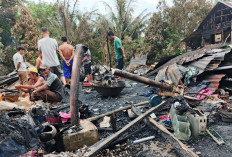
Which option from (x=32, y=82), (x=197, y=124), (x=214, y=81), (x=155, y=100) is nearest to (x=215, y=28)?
(x=214, y=81)

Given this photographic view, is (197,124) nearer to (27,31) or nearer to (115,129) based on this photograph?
(115,129)

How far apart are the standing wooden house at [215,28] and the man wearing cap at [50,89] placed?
49.9 ft

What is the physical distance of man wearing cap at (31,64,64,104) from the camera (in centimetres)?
455

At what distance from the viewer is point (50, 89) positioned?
479cm

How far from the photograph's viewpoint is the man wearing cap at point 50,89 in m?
4.55

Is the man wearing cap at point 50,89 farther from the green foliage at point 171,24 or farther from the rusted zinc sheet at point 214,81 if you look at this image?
the green foliage at point 171,24

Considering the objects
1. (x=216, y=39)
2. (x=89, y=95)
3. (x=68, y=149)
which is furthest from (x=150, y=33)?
(x=68, y=149)

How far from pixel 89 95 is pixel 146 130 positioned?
11.3 ft

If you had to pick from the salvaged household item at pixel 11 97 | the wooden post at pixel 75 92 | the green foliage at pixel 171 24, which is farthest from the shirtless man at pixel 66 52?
the green foliage at pixel 171 24

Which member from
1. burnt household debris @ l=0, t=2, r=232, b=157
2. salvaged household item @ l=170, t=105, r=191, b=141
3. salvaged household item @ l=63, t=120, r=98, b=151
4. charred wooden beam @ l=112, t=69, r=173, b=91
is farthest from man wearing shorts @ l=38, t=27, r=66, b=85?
salvaged household item @ l=170, t=105, r=191, b=141

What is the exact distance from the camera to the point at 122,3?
659 inches

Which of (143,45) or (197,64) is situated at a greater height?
(143,45)

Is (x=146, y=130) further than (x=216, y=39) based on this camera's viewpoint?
No

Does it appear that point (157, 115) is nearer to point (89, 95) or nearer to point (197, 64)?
point (89, 95)
